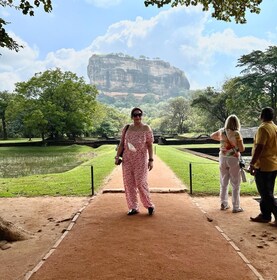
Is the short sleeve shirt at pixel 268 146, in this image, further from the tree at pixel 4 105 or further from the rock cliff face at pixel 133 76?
the rock cliff face at pixel 133 76

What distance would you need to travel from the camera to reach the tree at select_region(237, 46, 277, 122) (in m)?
27.6

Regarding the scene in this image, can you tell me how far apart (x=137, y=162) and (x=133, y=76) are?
148m

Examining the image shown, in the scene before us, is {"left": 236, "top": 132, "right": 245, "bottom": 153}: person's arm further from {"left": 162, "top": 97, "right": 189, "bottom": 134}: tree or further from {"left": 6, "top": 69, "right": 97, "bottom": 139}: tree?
{"left": 162, "top": 97, "right": 189, "bottom": 134}: tree

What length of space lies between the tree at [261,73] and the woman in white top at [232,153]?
25160mm

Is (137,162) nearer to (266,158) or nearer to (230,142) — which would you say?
(230,142)

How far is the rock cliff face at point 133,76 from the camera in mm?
143375

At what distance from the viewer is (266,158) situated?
438 centimetres

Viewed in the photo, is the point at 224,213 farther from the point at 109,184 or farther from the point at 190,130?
the point at 190,130

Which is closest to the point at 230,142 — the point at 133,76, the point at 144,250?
the point at 144,250

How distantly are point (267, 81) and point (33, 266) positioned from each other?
29.2m

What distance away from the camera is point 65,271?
2.89 metres

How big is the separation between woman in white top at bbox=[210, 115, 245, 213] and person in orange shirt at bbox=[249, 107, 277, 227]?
524 millimetres

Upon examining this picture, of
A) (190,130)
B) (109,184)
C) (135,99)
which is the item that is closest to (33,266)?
(109,184)

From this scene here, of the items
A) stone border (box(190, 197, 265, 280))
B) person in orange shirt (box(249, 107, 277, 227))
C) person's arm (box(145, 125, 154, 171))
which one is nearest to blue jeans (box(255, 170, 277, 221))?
person in orange shirt (box(249, 107, 277, 227))
